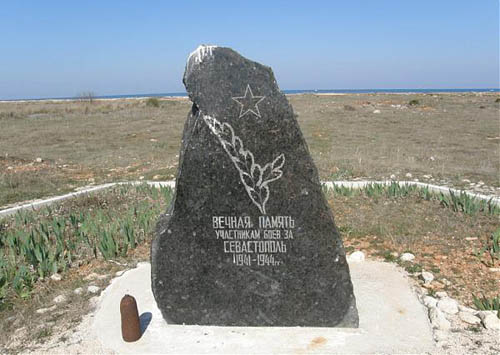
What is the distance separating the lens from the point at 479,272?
17.1ft

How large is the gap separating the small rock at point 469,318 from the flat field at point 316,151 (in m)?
6.09

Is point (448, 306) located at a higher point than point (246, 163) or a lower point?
lower

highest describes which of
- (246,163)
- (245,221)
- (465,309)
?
(246,163)

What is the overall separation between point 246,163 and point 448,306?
8.05 ft

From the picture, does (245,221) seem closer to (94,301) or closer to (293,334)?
(293,334)

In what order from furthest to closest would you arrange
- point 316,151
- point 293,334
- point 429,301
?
point 316,151, point 429,301, point 293,334

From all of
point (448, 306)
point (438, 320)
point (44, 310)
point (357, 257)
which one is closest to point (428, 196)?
point (357, 257)

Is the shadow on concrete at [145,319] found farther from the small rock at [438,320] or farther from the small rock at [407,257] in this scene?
the small rock at [407,257]

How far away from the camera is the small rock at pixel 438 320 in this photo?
3.99m

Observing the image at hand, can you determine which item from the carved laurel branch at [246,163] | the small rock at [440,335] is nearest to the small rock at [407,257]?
the small rock at [440,335]

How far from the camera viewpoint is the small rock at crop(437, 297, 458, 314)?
14.0 feet

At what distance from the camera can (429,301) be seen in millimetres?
4484

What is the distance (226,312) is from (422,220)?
4.21m

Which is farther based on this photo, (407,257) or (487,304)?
(407,257)
